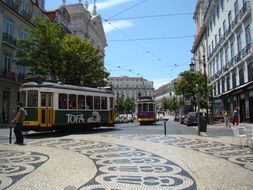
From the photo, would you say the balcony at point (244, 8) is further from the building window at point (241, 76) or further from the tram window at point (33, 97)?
the tram window at point (33, 97)

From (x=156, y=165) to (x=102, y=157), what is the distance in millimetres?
2201

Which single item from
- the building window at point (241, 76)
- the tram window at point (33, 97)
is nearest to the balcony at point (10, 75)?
the tram window at point (33, 97)

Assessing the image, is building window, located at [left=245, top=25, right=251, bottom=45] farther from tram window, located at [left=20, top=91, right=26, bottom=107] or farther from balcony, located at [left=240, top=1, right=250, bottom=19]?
tram window, located at [left=20, top=91, right=26, bottom=107]

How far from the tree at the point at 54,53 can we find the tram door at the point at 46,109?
17.5 metres

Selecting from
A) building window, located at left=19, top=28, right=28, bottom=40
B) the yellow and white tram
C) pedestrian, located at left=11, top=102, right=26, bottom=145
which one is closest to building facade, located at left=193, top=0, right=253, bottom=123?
the yellow and white tram

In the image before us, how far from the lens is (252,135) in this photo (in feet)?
46.5

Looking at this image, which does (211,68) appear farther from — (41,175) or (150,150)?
(41,175)

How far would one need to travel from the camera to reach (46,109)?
21.3 metres

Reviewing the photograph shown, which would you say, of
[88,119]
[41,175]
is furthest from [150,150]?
[88,119]

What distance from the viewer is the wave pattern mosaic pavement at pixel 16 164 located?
820 centimetres

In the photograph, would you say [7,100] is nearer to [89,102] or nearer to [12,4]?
[12,4]

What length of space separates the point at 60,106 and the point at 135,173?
14.1 meters

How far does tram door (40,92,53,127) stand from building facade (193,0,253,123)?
21.4 m

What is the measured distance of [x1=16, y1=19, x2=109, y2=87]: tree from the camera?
39.8 m
